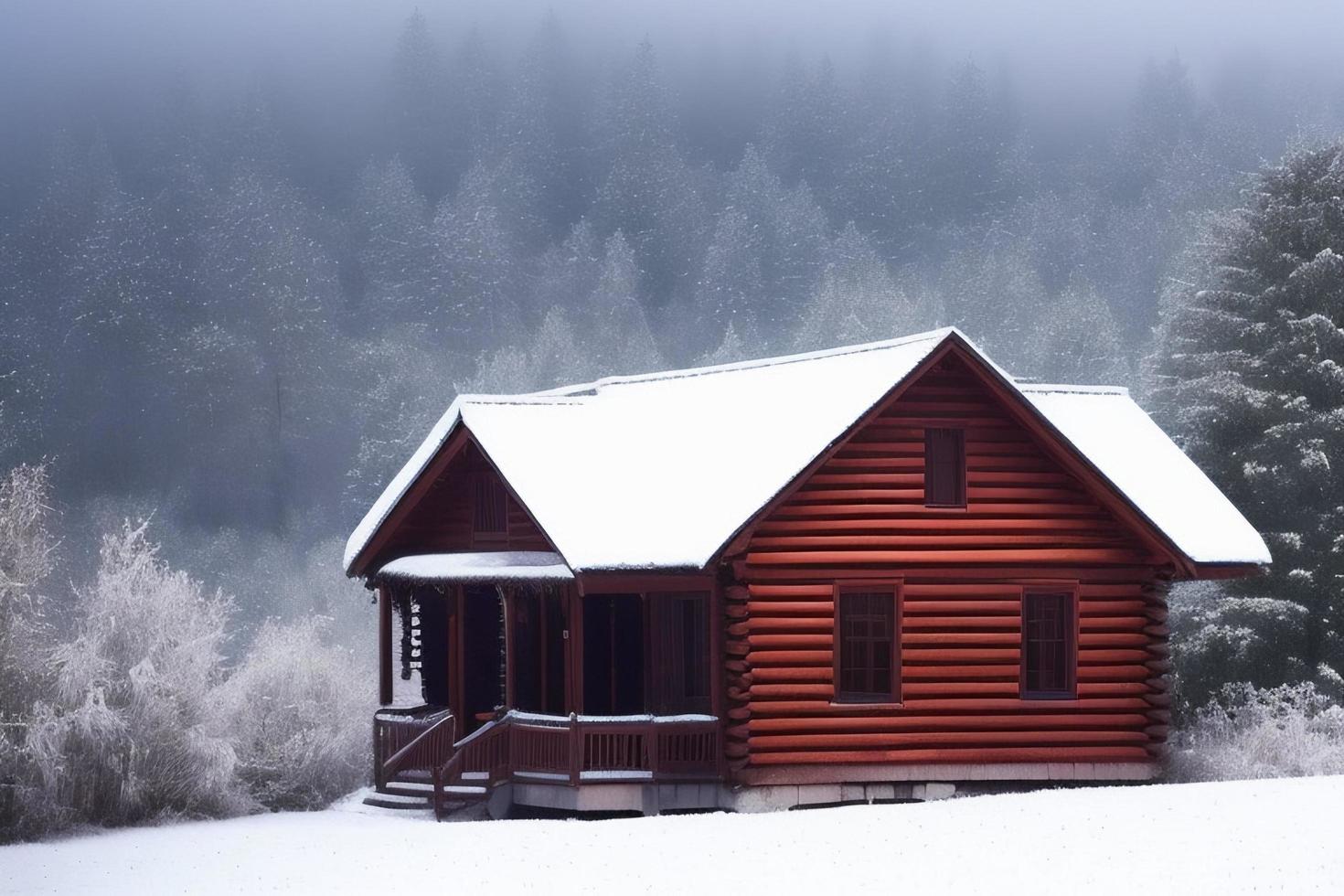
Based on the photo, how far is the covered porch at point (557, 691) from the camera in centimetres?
2908

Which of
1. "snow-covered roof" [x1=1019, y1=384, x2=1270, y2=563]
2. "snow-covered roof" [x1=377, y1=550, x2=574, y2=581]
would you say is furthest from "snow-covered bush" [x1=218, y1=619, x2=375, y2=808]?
Result: "snow-covered roof" [x1=1019, y1=384, x2=1270, y2=563]

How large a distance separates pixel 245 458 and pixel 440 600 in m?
80.5

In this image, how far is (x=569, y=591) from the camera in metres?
29.4

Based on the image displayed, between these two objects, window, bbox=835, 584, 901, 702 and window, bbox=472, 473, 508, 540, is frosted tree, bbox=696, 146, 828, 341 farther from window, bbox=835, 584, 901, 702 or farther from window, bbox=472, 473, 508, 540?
window, bbox=835, 584, 901, 702

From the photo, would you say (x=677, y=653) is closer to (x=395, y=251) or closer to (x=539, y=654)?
(x=539, y=654)

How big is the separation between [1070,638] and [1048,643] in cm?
36

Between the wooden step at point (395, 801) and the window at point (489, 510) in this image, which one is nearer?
the wooden step at point (395, 801)

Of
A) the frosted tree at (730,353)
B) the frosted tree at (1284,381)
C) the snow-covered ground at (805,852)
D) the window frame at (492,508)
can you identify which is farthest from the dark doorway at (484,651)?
the frosted tree at (730,353)

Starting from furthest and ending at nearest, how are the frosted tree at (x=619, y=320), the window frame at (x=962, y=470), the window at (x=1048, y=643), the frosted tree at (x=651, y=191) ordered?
the frosted tree at (x=651, y=191) → the frosted tree at (x=619, y=320) → the window at (x=1048, y=643) → the window frame at (x=962, y=470)

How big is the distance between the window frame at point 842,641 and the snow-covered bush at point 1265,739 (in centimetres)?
599

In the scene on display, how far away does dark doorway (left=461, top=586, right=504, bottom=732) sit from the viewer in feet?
110

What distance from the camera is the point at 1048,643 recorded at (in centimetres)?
3045

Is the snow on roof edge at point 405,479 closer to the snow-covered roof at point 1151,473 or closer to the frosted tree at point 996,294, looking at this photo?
the snow-covered roof at point 1151,473

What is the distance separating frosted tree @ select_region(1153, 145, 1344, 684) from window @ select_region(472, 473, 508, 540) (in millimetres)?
15411
